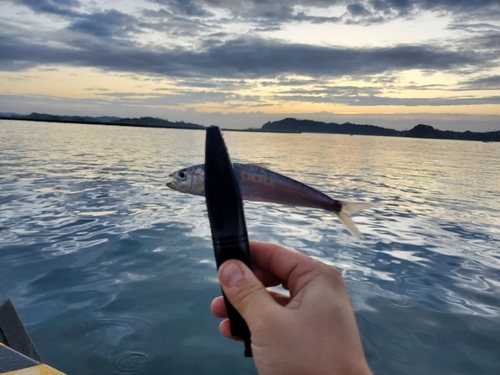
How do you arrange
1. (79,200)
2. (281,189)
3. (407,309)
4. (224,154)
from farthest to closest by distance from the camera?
(79,200), (407,309), (281,189), (224,154)

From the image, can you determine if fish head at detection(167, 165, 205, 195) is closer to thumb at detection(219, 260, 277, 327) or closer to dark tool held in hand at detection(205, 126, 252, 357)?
dark tool held in hand at detection(205, 126, 252, 357)

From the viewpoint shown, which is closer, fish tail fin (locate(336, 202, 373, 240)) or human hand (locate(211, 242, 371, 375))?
human hand (locate(211, 242, 371, 375))

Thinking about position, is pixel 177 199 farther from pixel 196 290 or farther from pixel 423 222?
pixel 423 222

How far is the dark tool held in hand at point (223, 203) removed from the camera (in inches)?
84.1

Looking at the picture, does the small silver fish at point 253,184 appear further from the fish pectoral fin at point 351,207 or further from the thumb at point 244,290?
the fish pectoral fin at point 351,207

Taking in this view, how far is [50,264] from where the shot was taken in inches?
355

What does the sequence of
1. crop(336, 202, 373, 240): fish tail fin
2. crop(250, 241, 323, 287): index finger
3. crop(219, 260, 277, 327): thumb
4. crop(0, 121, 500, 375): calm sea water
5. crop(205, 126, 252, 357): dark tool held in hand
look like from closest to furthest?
1. crop(205, 126, 252, 357): dark tool held in hand
2. crop(219, 260, 277, 327): thumb
3. crop(250, 241, 323, 287): index finger
4. crop(336, 202, 373, 240): fish tail fin
5. crop(0, 121, 500, 375): calm sea water

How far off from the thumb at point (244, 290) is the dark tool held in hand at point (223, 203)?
6 centimetres

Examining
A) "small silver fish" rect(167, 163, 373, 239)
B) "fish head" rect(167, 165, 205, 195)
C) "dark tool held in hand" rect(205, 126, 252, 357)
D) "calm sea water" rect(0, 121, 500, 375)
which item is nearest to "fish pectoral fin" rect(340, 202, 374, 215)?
"small silver fish" rect(167, 163, 373, 239)

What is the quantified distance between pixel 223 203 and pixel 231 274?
17.6 inches

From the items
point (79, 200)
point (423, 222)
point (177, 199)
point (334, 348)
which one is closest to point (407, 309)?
point (334, 348)

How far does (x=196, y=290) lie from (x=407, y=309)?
4279 millimetres

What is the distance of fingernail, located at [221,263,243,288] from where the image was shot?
230cm

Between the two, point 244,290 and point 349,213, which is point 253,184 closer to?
point 244,290
